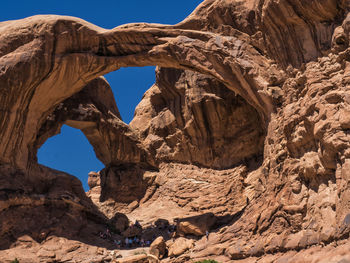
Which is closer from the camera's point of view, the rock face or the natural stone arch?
the rock face

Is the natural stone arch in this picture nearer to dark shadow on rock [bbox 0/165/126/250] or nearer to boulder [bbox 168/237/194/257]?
dark shadow on rock [bbox 0/165/126/250]

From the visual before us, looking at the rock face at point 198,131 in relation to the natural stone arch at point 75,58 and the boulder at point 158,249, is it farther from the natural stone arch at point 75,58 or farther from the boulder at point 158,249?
the boulder at point 158,249

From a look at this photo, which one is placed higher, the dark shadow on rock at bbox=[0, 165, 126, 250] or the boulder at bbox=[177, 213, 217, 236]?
the dark shadow on rock at bbox=[0, 165, 126, 250]

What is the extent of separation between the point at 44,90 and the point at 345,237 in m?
15.8

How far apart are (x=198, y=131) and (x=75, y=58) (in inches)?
352

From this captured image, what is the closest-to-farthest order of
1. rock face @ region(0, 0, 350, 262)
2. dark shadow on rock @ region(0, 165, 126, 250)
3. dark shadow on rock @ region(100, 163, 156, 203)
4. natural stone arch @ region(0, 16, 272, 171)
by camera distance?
1. rock face @ region(0, 0, 350, 262)
2. dark shadow on rock @ region(0, 165, 126, 250)
3. natural stone arch @ region(0, 16, 272, 171)
4. dark shadow on rock @ region(100, 163, 156, 203)

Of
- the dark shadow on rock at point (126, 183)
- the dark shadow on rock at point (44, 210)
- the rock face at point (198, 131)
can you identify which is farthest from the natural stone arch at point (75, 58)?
the dark shadow on rock at point (126, 183)

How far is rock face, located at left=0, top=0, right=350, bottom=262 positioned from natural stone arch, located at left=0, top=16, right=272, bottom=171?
0.05m

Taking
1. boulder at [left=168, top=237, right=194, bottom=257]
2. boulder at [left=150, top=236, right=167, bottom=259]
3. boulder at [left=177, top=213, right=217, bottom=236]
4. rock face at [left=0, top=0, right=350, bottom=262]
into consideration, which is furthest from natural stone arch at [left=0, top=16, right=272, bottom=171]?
boulder at [left=150, top=236, right=167, bottom=259]

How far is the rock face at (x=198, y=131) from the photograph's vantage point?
15961 mm

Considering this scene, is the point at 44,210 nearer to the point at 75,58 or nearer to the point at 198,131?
the point at 75,58

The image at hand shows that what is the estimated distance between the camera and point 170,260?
1944cm

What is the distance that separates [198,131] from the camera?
27.5 metres

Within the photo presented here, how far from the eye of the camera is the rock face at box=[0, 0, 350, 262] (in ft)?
52.4
